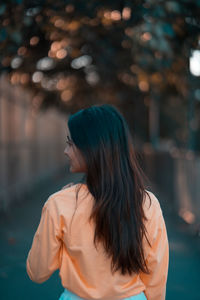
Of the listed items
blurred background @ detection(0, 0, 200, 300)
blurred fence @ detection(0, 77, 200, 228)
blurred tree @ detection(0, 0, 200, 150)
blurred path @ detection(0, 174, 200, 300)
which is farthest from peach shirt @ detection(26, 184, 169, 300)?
blurred fence @ detection(0, 77, 200, 228)

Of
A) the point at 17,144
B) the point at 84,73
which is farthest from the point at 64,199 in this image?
the point at 17,144

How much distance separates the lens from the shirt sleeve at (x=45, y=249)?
6.38ft

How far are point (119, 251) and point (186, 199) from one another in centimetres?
810

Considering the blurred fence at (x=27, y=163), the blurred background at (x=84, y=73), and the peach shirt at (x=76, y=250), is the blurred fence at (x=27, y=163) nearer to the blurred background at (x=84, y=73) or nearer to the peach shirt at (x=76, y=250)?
the blurred background at (x=84, y=73)

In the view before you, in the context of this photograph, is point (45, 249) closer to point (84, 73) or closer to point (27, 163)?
point (84, 73)

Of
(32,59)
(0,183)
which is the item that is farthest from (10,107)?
(32,59)

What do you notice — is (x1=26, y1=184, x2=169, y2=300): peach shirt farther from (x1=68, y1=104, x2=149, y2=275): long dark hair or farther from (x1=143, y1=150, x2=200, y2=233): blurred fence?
(x1=143, y1=150, x2=200, y2=233): blurred fence

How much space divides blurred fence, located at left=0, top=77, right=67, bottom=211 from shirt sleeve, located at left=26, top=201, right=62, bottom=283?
9179 millimetres

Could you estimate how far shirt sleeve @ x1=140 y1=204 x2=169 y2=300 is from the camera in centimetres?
208

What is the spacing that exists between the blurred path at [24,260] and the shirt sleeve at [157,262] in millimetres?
2951

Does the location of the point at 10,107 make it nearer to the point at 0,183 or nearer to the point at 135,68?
the point at 0,183

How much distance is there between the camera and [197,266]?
621 centimetres

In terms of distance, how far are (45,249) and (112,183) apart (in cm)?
40

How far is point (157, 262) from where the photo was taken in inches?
82.1
